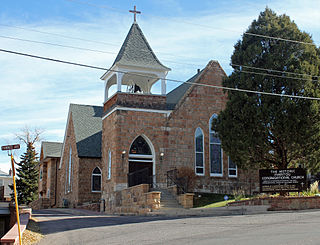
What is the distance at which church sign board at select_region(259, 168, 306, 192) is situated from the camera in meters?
21.1

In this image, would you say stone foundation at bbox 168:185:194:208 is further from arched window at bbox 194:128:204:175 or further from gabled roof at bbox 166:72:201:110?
gabled roof at bbox 166:72:201:110

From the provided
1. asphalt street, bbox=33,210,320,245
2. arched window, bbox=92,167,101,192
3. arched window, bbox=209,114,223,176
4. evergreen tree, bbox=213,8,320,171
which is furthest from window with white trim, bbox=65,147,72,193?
asphalt street, bbox=33,210,320,245

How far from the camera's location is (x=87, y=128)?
3838 centimetres

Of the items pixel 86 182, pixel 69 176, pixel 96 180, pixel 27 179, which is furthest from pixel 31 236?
pixel 27 179

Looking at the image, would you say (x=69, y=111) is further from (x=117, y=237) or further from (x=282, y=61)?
(x=117, y=237)

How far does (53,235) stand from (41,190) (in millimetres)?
33744

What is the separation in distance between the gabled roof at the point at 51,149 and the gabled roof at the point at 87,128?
6.12 meters

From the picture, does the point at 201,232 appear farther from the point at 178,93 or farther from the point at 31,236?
the point at 178,93

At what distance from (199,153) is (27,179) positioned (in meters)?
27.4

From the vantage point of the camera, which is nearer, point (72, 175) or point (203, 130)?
point (203, 130)

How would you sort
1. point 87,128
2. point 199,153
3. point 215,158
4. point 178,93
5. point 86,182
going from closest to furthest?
1. point 199,153
2. point 215,158
3. point 178,93
4. point 86,182
5. point 87,128

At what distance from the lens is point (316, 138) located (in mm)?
22016

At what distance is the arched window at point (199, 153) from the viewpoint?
30.1m

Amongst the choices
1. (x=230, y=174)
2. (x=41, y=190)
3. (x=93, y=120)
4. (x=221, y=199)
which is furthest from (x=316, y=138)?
(x=41, y=190)
